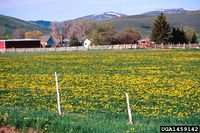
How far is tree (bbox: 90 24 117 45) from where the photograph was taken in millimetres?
121250

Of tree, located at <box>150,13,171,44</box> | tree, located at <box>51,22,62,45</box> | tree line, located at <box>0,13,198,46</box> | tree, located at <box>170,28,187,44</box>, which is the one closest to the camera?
tree, located at <box>150,13,171,44</box>

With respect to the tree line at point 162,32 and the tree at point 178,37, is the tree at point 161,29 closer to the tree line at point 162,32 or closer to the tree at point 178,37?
the tree line at point 162,32

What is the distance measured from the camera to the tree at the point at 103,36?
398 ft

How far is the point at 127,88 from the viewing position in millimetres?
24562

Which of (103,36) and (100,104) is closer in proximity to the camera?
(100,104)

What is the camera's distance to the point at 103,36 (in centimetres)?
12212

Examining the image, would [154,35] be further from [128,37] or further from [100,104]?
[100,104]

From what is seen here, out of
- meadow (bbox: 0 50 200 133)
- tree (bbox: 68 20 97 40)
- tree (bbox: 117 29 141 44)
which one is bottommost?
meadow (bbox: 0 50 200 133)

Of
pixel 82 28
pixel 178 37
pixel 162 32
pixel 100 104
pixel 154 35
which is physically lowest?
pixel 100 104

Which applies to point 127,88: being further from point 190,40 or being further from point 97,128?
point 190,40

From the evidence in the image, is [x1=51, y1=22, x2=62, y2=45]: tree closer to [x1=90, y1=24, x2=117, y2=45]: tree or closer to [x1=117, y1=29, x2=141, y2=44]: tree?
[x1=117, y1=29, x2=141, y2=44]: tree

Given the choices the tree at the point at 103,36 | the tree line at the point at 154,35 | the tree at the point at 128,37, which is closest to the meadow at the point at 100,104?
the tree line at the point at 154,35

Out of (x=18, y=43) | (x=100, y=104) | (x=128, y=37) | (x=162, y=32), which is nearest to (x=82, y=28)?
(x=128, y=37)

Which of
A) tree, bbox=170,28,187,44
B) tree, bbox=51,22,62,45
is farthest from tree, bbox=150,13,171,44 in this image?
tree, bbox=51,22,62,45
